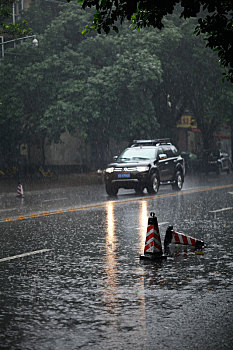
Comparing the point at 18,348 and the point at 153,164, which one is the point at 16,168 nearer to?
the point at 153,164

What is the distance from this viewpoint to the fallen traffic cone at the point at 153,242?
988 centimetres

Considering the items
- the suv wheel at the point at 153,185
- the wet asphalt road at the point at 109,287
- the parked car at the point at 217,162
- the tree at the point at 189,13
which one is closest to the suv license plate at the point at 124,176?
the suv wheel at the point at 153,185

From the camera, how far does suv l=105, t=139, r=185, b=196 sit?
24.0 metres

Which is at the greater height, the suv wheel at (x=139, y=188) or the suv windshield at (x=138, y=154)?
the suv windshield at (x=138, y=154)

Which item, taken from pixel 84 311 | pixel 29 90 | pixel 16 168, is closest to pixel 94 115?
pixel 29 90

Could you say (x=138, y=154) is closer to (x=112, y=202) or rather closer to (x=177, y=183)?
(x=177, y=183)

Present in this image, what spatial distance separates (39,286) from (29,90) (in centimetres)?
3099

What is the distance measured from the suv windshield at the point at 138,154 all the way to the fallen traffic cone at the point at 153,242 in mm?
15270

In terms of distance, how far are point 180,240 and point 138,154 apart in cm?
1475

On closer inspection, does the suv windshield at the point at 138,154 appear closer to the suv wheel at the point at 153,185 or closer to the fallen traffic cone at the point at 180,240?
the suv wheel at the point at 153,185

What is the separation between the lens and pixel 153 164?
2481 cm

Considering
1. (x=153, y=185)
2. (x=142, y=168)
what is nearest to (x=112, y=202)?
(x=142, y=168)

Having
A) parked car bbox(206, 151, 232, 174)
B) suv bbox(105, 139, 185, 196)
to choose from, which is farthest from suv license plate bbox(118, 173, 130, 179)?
parked car bbox(206, 151, 232, 174)

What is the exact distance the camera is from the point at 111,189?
2416cm
